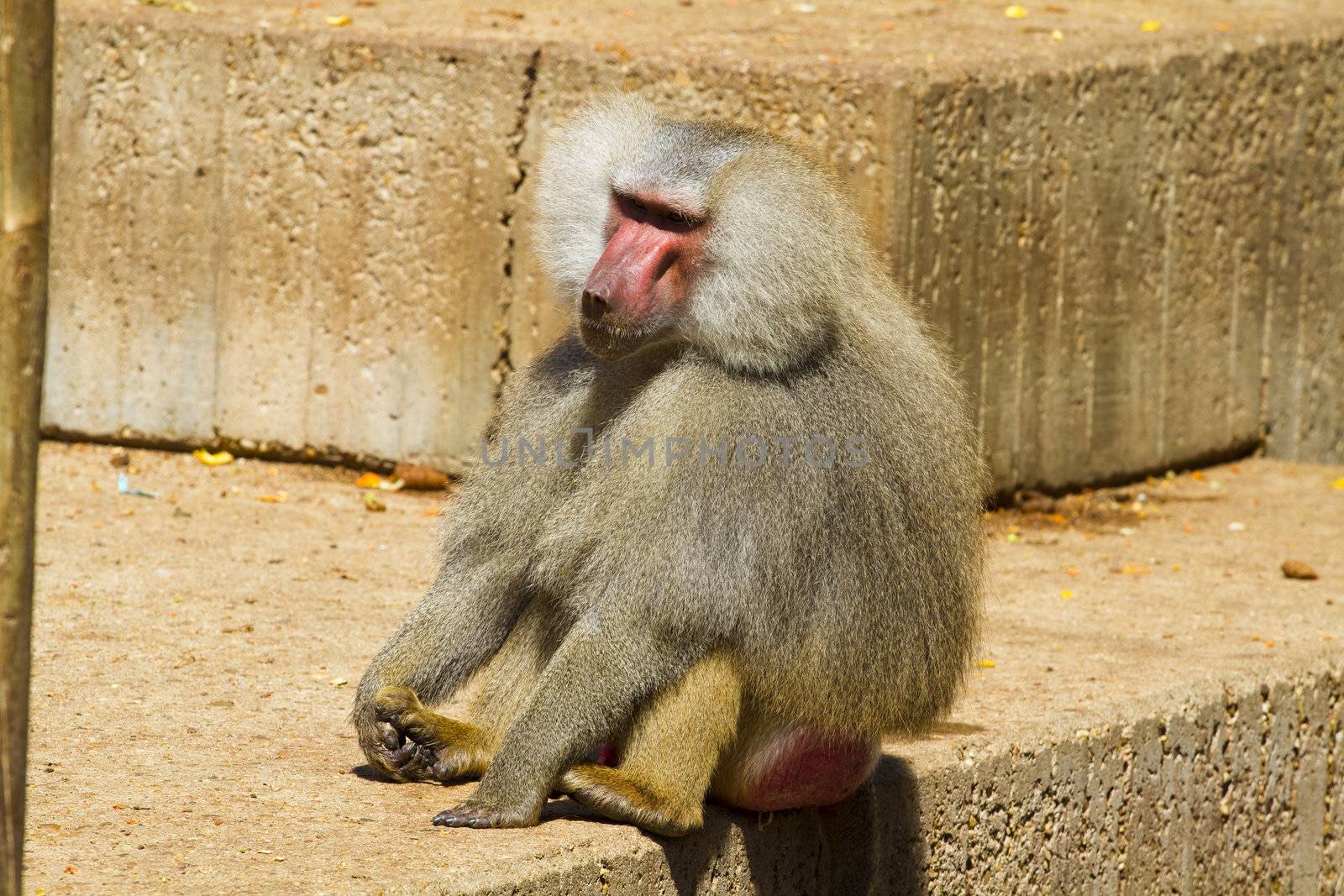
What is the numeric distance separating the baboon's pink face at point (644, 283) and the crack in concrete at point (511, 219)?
235cm

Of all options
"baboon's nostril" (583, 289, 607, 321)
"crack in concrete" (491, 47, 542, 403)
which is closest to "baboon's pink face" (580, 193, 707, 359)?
"baboon's nostril" (583, 289, 607, 321)

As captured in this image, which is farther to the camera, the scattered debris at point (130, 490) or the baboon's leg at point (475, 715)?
the scattered debris at point (130, 490)

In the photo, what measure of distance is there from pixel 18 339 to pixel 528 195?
11.6ft

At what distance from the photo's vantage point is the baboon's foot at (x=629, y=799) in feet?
9.42

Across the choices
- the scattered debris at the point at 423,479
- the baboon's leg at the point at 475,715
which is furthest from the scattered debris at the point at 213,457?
the baboon's leg at the point at 475,715

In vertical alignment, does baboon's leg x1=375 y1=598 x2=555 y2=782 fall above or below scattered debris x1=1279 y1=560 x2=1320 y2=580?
above

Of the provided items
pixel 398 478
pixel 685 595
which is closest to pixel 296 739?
pixel 685 595

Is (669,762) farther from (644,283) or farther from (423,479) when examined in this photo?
(423,479)

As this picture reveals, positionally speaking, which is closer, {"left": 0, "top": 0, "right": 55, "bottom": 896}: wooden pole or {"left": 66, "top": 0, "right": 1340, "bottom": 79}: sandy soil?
{"left": 0, "top": 0, "right": 55, "bottom": 896}: wooden pole

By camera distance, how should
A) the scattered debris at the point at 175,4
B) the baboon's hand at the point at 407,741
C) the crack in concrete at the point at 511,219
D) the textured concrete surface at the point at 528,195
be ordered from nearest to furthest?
1. the baboon's hand at the point at 407,741
2. the textured concrete surface at the point at 528,195
3. the crack in concrete at the point at 511,219
4. the scattered debris at the point at 175,4

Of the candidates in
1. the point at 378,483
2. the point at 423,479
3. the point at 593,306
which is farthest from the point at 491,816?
the point at 378,483

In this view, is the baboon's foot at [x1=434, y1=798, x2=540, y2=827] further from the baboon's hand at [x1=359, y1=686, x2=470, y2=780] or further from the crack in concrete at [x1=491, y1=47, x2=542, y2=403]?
the crack in concrete at [x1=491, y1=47, x2=542, y2=403]

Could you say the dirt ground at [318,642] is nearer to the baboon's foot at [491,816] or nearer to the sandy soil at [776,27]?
the baboon's foot at [491,816]

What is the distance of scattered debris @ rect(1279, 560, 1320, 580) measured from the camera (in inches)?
197
